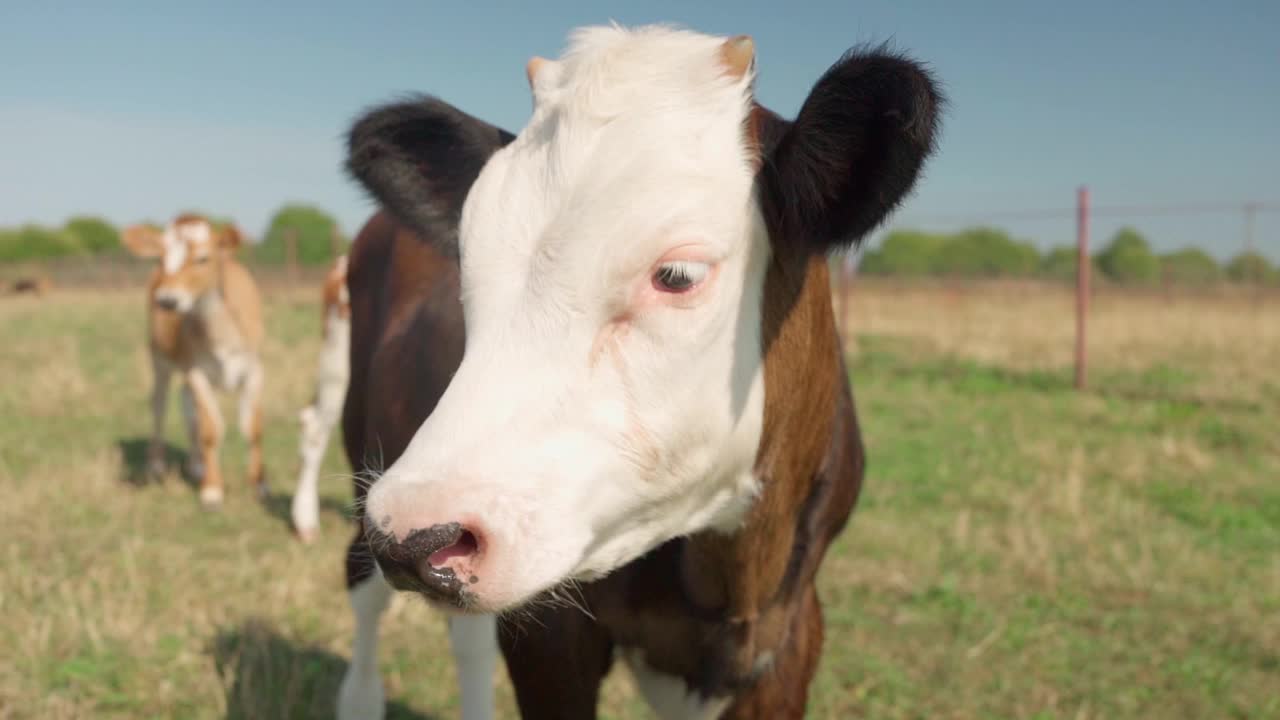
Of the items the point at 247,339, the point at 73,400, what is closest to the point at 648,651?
the point at 247,339

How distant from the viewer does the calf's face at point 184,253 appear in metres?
8.10

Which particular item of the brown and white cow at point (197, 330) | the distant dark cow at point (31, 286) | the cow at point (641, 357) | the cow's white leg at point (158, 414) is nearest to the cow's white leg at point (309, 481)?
the brown and white cow at point (197, 330)

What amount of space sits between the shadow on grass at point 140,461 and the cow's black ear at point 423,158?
571cm

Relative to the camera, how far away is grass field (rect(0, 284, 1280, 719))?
3.85m

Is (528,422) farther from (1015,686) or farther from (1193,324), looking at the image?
(1193,324)

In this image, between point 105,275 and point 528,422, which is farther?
point 105,275

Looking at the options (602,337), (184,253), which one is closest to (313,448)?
(184,253)

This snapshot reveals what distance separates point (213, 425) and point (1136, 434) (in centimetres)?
710

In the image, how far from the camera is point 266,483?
7.70 metres

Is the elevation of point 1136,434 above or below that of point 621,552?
below

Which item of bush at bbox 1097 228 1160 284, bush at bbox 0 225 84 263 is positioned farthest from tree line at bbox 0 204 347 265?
bush at bbox 1097 228 1160 284

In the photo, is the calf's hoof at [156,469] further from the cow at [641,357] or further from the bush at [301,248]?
the bush at [301,248]

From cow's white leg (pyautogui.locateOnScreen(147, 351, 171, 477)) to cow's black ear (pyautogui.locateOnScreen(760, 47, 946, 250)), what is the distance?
22.4ft

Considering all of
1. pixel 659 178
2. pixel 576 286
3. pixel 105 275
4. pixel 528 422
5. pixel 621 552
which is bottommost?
pixel 105 275
